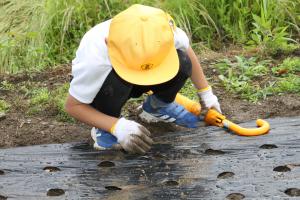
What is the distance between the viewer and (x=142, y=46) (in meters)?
2.00

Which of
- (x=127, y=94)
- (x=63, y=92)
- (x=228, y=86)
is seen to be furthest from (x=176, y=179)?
(x=63, y=92)

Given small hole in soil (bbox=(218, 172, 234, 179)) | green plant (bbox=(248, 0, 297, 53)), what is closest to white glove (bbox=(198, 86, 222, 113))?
small hole in soil (bbox=(218, 172, 234, 179))

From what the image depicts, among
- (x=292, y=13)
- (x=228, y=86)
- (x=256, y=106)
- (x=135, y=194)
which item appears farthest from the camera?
(x=292, y=13)

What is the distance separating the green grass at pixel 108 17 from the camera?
159 inches

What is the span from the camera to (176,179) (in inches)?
80.8

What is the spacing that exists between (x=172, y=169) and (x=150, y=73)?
0.38 meters

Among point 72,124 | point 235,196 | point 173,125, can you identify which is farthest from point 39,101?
point 235,196

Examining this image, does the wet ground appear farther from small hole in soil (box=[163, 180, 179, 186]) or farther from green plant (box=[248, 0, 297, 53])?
green plant (box=[248, 0, 297, 53])

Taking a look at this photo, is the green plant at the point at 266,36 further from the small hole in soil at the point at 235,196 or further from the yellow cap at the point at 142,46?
the small hole in soil at the point at 235,196

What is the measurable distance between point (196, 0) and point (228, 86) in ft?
4.66

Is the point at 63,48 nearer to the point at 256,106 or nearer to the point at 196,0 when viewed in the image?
the point at 196,0

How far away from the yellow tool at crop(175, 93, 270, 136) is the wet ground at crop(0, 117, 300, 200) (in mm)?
33

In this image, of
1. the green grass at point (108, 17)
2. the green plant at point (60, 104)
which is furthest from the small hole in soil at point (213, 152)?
the green grass at point (108, 17)

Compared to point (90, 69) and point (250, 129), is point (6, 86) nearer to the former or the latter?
point (90, 69)
